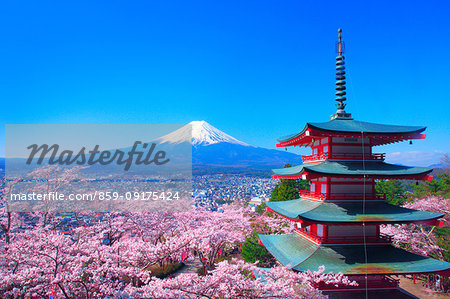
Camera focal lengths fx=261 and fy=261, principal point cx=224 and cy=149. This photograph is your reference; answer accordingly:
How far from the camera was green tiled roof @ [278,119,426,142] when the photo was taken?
9.46 m

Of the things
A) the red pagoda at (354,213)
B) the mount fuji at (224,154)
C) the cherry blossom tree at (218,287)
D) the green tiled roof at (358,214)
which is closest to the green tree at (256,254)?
the red pagoda at (354,213)

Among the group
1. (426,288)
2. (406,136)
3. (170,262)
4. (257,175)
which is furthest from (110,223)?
(257,175)

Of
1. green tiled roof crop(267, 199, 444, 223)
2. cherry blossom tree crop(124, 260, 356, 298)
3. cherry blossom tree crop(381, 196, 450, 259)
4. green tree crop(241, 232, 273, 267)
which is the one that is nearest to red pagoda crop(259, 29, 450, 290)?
green tiled roof crop(267, 199, 444, 223)

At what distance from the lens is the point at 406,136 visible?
32.1ft

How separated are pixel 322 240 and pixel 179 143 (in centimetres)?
8435

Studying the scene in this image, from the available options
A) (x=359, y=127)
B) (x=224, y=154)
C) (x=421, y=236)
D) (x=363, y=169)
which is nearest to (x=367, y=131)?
(x=359, y=127)

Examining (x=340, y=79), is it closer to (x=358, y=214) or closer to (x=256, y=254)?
(x=358, y=214)

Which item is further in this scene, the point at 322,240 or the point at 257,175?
the point at 257,175

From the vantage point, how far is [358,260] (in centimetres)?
891

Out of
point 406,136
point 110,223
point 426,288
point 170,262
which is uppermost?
point 406,136

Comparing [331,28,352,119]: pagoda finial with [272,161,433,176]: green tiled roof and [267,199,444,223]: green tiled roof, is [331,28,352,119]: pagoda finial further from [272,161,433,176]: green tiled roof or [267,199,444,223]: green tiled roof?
[267,199,444,223]: green tiled roof

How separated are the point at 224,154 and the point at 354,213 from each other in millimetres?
127468

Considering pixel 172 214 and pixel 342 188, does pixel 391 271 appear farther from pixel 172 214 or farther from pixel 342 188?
pixel 172 214

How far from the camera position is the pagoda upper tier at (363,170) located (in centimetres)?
909
